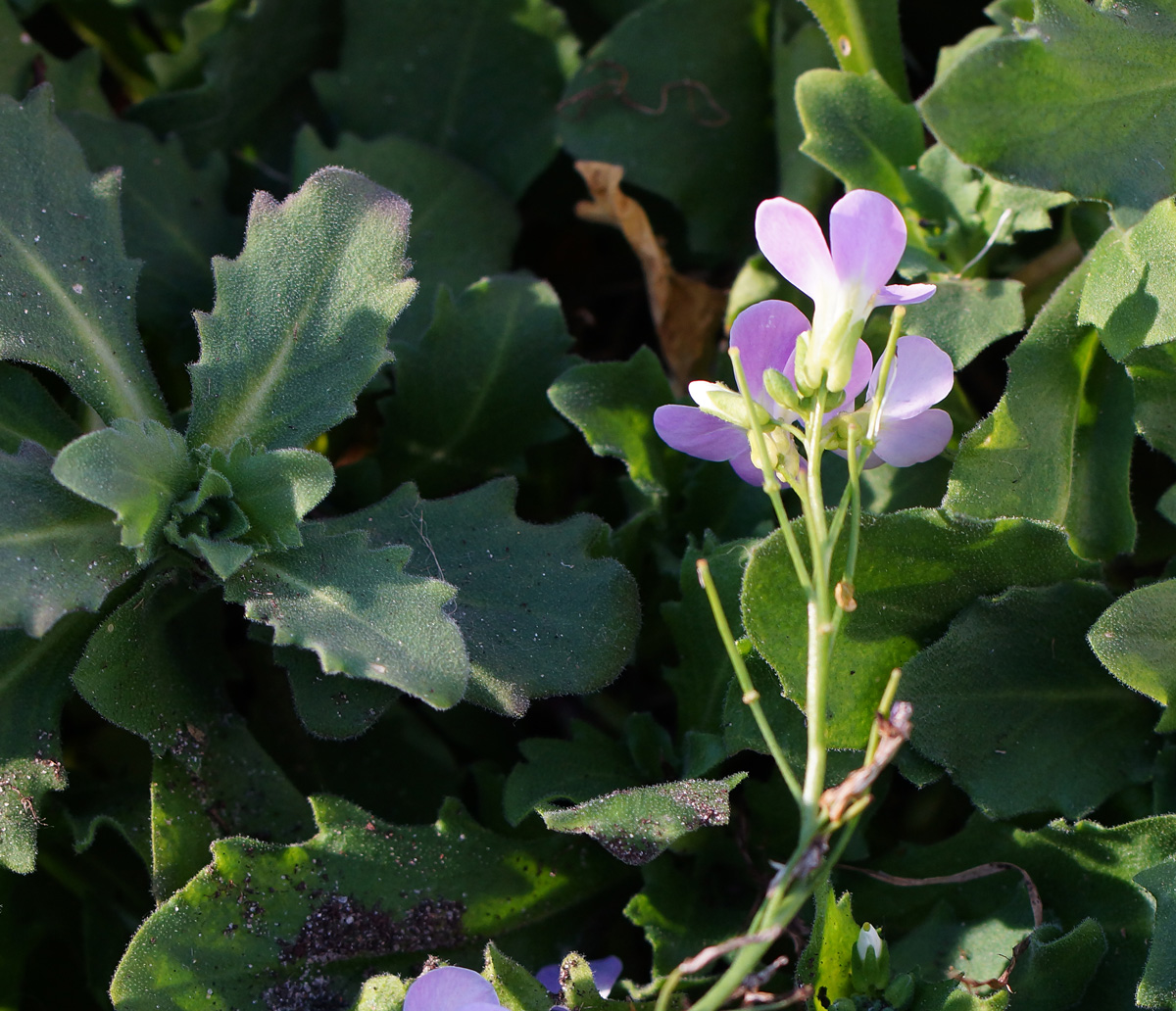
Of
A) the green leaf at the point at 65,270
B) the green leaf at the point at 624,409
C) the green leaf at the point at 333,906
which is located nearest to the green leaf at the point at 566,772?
the green leaf at the point at 333,906

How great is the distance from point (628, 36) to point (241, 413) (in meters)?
0.83

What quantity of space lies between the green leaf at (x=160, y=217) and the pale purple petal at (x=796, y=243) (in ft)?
2.55

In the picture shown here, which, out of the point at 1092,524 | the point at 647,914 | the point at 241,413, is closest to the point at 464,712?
the point at 647,914

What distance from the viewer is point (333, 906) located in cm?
110

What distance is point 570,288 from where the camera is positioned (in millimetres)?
1731

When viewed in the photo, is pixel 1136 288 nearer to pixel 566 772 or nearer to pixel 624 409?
pixel 624 409

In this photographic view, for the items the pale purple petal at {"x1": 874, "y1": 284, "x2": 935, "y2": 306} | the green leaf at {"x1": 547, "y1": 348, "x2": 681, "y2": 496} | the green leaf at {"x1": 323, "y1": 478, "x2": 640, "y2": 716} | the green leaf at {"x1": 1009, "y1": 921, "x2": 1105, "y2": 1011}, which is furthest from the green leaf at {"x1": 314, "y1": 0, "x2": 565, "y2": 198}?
the green leaf at {"x1": 1009, "y1": 921, "x2": 1105, "y2": 1011}

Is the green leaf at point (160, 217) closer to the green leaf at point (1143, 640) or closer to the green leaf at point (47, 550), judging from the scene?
the green leaf at point (47, 550)

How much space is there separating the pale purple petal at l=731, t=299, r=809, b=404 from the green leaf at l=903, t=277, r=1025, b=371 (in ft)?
0.53

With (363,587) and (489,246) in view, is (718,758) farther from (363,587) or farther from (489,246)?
(489,246)

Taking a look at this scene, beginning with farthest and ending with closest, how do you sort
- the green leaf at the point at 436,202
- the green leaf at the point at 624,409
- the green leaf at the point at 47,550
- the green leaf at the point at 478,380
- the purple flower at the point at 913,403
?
the green leaf at the point at 436,202 < the green leaf at the point at 478,380 < the green leaf at the point at 624,409 < the purple flower at the point at 913,403 < the green leaf at the point at 47,550

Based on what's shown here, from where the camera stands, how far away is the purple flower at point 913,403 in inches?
40.1

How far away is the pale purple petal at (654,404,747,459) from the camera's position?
1.07 m

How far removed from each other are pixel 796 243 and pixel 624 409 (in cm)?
33
